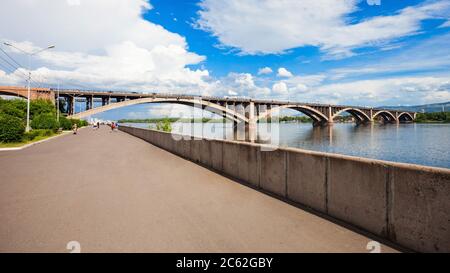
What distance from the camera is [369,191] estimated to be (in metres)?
4.37

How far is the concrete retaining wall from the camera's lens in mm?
3545

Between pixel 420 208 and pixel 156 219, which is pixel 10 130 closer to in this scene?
pixel 156 219

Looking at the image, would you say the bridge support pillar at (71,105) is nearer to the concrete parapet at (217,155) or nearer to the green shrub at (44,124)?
the green shrub at (44,124)

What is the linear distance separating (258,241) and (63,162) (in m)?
11.4

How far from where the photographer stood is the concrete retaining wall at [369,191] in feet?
11.6

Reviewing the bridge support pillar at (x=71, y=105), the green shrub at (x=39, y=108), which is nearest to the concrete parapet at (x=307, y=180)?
the green shrub at (x=39, y=108)

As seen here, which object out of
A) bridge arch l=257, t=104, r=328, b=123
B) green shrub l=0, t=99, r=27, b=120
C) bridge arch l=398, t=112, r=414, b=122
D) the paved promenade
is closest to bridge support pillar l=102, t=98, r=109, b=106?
green shrub l=0, t=99, r=27, b=120

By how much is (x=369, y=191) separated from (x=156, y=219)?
11.7ft

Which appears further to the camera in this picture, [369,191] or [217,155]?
[217,155]

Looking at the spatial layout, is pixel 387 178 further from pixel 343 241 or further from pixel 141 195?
pixel 141 195

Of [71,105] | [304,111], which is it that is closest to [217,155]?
[71,105]

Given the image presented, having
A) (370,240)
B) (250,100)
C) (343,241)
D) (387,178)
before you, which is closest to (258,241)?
(343,241)

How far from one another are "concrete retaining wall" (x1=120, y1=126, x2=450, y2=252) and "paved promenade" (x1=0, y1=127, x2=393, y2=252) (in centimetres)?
34

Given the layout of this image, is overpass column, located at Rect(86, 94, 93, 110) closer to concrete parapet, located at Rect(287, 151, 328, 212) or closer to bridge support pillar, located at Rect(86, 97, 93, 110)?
bridge support pillar, located at Rect(86, 97, 93, 110)
